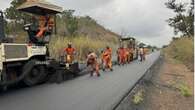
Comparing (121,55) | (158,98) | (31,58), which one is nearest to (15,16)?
(121,55)

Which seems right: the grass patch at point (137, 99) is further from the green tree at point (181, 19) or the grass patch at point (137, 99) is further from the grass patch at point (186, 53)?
the green tree at point (181, 19)

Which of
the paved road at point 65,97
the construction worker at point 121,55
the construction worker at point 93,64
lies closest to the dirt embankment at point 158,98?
the paved road at point 65,97

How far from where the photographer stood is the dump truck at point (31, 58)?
13898 millimetres

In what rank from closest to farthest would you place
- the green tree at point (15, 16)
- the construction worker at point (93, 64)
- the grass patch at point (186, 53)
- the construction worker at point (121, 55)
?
the construction worker at point (93, 64), the construction worker at point (121, 55), the green tree at point (15, 16), the grass patch at point (186, 53)

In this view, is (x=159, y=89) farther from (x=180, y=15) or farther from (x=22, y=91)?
(x=180, y=15)

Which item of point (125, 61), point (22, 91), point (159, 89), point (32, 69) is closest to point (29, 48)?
point (32, 69)

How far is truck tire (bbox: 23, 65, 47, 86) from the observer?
49.7 ft

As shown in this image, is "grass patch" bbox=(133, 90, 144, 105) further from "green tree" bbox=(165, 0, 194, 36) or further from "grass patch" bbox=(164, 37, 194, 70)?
"green tree" bbox=(165, 0, 194, 36)

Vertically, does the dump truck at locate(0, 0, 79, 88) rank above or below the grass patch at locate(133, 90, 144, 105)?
above

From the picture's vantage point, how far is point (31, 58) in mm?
15758

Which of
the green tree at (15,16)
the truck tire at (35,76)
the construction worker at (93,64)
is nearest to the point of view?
the truck tire at (35,76)

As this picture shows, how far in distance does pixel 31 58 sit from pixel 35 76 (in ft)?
2.33

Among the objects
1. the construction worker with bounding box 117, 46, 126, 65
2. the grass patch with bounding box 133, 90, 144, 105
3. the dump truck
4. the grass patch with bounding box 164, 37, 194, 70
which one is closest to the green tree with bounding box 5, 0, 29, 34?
the construction worker with bounding box 117, 46, 126, 65

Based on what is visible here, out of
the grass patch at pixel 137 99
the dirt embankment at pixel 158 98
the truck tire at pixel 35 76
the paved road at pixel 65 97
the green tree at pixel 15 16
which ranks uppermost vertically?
the green tree at pixel 15 16
